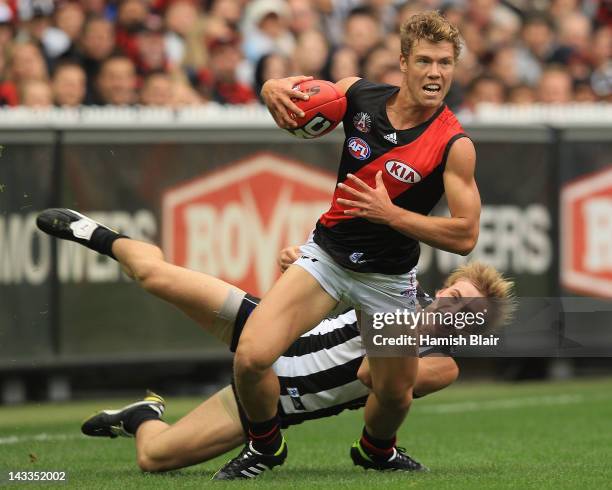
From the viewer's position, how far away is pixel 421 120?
6.79 meters

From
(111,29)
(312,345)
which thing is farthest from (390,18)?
(312,345)

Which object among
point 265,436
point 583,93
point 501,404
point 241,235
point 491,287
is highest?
point 491,287

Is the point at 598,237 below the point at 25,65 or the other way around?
below

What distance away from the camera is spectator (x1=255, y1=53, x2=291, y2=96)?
42.8 ft

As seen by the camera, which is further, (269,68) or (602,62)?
(602,62)

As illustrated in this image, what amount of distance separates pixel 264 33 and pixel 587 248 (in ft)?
12.9

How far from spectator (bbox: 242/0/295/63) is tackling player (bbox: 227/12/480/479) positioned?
7.10 meters

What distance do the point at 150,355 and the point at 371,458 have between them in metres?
4.47

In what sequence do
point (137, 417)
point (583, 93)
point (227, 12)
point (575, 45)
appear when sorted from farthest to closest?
point (575, 45) → point (583, 93) → point (227, 12) → point (137, 417)

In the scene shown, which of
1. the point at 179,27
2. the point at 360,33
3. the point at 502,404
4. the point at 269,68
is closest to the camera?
the point at 502,404

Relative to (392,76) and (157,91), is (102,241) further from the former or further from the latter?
(392,76)

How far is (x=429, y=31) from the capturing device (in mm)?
6719

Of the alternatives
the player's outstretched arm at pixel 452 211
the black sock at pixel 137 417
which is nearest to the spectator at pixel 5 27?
the black sock at pixel 137 417

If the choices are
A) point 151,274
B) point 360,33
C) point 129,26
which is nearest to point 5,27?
point 129,26
